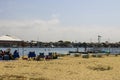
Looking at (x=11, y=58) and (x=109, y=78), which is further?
(x=11, y=58)

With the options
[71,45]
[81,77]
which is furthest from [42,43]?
[81,77]

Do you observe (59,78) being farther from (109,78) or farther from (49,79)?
(109,78)

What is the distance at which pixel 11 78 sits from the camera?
1466 cm

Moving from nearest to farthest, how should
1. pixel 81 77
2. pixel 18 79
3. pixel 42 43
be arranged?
pixel 18 79, pixel 81 77, pixel 42 43

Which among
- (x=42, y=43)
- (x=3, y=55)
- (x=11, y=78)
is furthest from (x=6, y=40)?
(x=42, y=43)

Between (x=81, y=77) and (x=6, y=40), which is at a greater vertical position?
(x=6, y=40)

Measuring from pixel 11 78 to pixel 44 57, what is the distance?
1384cm

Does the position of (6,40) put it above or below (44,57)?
above

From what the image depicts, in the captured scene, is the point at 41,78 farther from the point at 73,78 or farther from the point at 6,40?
the point at 6,40

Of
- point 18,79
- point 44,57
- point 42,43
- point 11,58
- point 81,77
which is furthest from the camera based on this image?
point 42,43

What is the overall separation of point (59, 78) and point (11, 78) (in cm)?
243

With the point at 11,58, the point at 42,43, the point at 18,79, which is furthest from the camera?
the point at 42,43

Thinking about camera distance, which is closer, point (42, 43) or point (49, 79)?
point (49, 79)

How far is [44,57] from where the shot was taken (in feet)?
93.4
